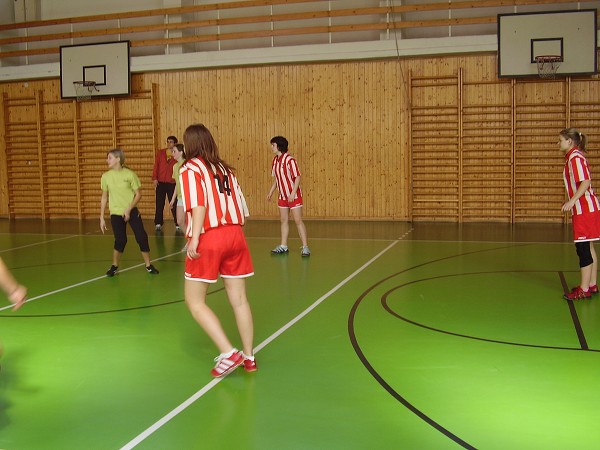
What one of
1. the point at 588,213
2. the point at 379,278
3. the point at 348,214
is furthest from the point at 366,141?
the point at 588,213

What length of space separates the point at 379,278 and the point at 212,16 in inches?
434

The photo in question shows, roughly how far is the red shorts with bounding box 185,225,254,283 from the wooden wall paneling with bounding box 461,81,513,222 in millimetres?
11725

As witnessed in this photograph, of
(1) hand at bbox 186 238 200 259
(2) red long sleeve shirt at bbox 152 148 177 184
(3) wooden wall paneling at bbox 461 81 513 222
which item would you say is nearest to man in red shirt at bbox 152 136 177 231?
(2) red long sleeve shirt at bbox 152 148 177 184

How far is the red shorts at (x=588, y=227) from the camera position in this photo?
6871 mm

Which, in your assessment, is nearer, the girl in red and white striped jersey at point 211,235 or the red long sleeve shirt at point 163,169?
the girl in red and white striped jersey at point 211,235

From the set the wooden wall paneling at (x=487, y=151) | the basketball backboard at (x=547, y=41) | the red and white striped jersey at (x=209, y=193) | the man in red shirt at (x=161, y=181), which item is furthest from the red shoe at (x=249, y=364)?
the basketball backboard at (x=547, y=41)

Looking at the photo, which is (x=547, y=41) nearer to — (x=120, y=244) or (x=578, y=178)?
(x=578, y=178)

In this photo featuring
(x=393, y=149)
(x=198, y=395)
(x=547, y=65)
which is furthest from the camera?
(x=393, y=149)

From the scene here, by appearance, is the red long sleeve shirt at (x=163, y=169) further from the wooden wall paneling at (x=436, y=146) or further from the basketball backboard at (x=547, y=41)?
the basketball backboard at (x=547, y=41)

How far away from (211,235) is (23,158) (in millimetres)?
16110

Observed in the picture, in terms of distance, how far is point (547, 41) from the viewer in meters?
14.1

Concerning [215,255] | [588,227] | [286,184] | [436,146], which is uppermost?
[436,146]

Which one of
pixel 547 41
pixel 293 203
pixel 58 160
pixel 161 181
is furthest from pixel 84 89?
pixel 547 41

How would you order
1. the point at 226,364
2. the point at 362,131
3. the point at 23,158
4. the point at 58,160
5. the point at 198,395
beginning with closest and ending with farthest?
the point at 198,395, the point at 226,364, the point at 362,131, the point at 58,160, the point at 23,158
